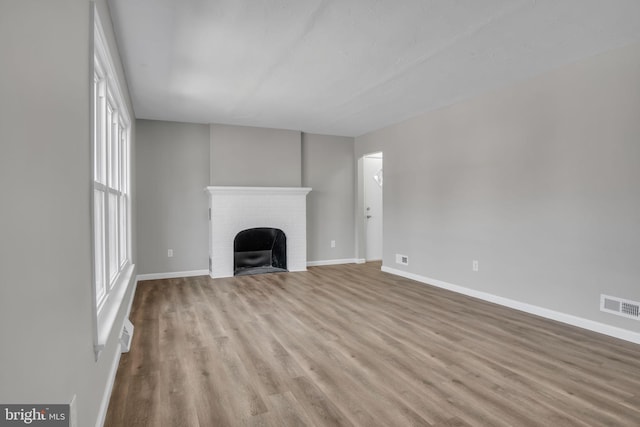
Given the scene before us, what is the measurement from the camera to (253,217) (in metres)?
5.78

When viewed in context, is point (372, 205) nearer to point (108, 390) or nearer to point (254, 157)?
point (254, 157)

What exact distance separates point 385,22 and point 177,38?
5.30ft

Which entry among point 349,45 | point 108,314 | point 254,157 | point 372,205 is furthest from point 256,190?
point 108,314

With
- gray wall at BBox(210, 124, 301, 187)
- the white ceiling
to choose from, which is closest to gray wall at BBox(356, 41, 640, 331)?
the white ceiling

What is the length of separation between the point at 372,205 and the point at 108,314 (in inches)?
218

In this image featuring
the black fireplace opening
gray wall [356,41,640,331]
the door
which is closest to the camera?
gray wall [356,41,640,331]

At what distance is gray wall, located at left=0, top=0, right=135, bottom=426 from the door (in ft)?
19.0

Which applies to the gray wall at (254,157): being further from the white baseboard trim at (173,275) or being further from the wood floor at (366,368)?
the wood floor at (366,368)

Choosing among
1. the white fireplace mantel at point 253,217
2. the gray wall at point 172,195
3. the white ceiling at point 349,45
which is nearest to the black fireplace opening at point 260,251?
the white fireplace mantel at point 253,217

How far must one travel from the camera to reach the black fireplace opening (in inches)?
233

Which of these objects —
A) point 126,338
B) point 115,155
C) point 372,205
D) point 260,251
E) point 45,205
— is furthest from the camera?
point 372,205

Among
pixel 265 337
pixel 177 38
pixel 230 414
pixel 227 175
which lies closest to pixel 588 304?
pixel 265 337

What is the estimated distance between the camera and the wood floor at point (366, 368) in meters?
1.88

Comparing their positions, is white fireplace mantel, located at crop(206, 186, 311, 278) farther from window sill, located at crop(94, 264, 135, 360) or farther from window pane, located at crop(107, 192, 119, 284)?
window sill, located at crop(94, 264, 135, 360)
